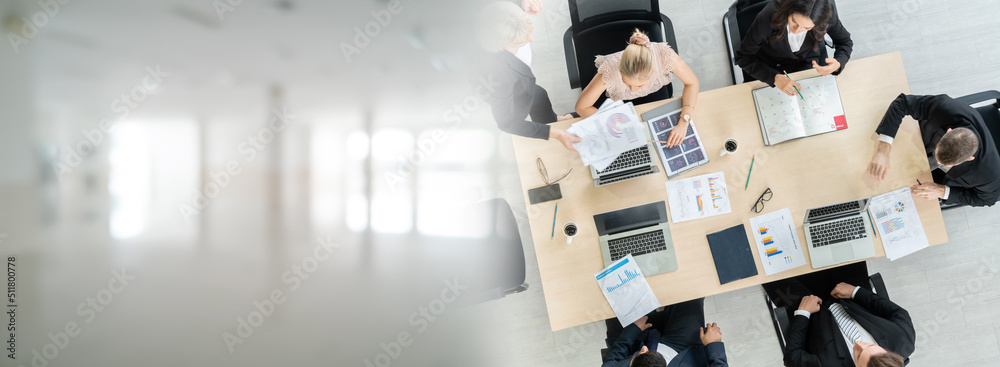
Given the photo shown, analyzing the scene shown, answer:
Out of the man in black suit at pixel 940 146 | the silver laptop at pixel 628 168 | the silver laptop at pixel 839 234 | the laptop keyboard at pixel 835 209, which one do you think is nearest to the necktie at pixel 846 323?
the silver laptop at pixel 839 234

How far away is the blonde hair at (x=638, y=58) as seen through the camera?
1688mm

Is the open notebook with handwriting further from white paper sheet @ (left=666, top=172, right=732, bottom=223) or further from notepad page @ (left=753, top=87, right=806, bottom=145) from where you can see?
white paper sheet @ (left=666, top=172, right=732, bottom=223)

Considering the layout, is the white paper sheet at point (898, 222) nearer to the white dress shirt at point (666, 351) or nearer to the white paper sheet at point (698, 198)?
the white paper sheet at point (698, 198)

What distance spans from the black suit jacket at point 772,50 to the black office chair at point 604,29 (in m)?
0.39

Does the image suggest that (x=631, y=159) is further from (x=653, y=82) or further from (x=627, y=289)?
(x=627, y=289)

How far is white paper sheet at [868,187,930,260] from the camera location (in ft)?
6.27

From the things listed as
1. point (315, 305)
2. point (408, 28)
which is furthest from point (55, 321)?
point (408, 28)

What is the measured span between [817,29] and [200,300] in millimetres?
3642

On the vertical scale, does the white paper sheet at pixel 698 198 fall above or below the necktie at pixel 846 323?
above

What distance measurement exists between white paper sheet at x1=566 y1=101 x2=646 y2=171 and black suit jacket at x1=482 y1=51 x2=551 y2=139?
19 cm

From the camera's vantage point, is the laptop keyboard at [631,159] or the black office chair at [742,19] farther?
the black office chair at [742,19]

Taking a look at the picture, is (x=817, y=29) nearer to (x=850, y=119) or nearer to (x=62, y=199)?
(x=850, y=119)

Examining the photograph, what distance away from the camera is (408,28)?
9.34ft

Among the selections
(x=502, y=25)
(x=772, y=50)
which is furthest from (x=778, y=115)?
(x=502, y=25)
